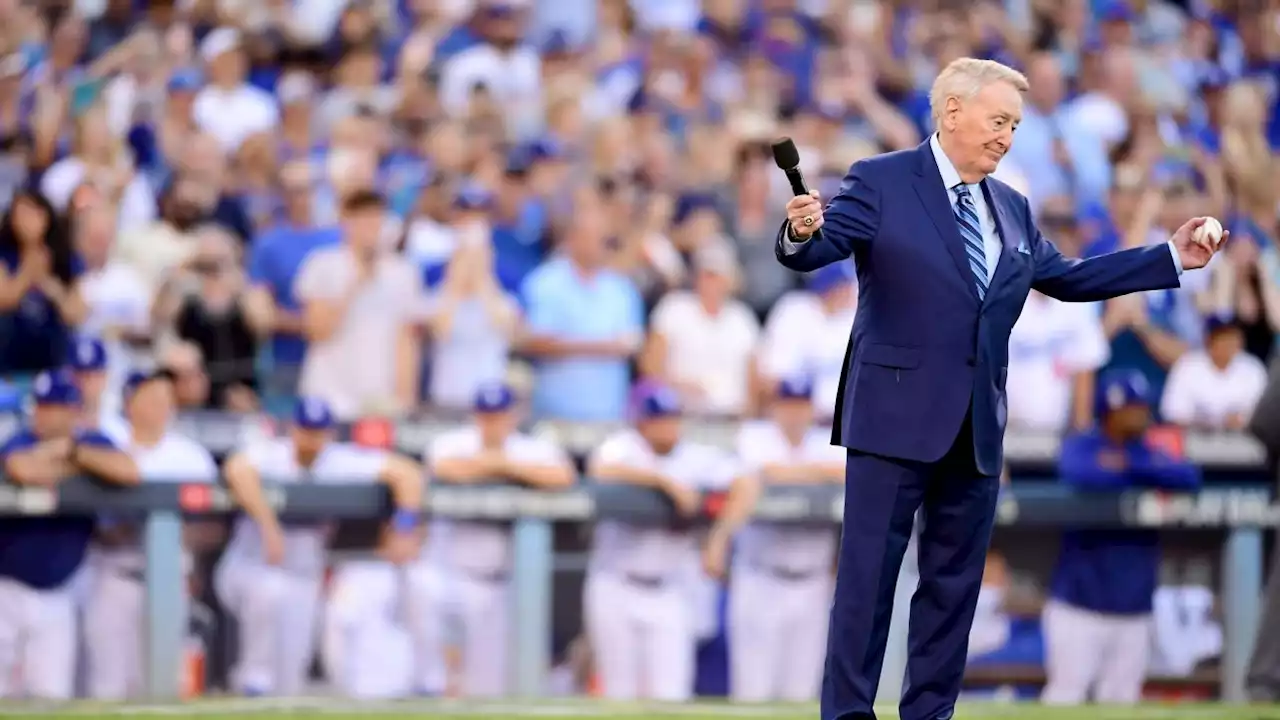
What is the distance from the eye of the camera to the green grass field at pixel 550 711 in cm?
670

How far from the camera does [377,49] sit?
12.0 meters

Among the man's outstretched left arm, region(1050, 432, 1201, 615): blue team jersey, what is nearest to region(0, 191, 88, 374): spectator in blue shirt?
region(1050, 432, 1201, 615): blue team jersey

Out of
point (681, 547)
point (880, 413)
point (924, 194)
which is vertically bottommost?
point (681, 547)

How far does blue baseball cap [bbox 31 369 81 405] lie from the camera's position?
8477 mm

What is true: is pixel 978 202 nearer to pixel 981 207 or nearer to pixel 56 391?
pixel 981 207

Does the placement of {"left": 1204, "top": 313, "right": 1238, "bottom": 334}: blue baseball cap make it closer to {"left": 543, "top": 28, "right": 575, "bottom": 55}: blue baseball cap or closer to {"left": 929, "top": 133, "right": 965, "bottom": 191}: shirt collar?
{"left": 543, "top": 28, "right": 575, "bottom": 55}: blue baseball cap

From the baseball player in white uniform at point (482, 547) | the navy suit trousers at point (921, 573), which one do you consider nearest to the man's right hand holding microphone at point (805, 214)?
the navy suit trousers at point (921, 573)

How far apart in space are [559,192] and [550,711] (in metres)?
4.22

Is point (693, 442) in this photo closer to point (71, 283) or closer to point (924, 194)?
point (71, 283)

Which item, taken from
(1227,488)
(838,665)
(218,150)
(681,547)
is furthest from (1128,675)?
(218,150)

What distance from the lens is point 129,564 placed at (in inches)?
328

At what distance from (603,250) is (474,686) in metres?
2.45

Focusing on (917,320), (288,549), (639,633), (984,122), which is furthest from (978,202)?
(288,549)

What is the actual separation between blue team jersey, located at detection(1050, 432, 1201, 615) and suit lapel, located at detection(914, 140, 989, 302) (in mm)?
3866
